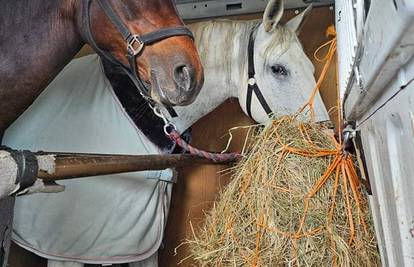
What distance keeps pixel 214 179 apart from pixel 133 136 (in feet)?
1.42

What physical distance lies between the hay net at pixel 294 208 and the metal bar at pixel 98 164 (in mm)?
205

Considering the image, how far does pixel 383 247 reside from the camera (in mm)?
626

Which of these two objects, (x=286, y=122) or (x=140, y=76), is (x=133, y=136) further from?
(x=286, y=122)

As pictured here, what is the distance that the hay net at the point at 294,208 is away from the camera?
0.70 meters

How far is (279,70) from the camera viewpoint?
128 centimetres

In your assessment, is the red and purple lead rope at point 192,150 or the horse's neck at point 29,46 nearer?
the horse's neck at point 29,46

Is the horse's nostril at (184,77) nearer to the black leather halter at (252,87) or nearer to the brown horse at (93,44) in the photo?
the brown horse at (93,44)

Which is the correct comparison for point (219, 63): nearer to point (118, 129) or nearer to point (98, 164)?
point (118, 129)

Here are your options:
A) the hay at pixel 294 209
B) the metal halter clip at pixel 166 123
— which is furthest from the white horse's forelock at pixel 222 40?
the hay at pixel 294 209

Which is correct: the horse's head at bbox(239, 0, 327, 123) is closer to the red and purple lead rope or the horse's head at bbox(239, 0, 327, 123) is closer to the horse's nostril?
the red and purple lead rope

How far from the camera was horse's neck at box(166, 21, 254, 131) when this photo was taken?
1.31m

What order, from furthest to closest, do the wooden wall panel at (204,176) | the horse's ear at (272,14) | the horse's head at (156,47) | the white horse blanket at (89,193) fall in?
the wooden wall panel at (204,176) → the horse's ear at (272,14) → the white horse blanket at (89,193) → the horse's head at (156,47)

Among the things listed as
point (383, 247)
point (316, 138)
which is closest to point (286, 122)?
point (316, 138)

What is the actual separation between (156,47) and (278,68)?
0.50m
